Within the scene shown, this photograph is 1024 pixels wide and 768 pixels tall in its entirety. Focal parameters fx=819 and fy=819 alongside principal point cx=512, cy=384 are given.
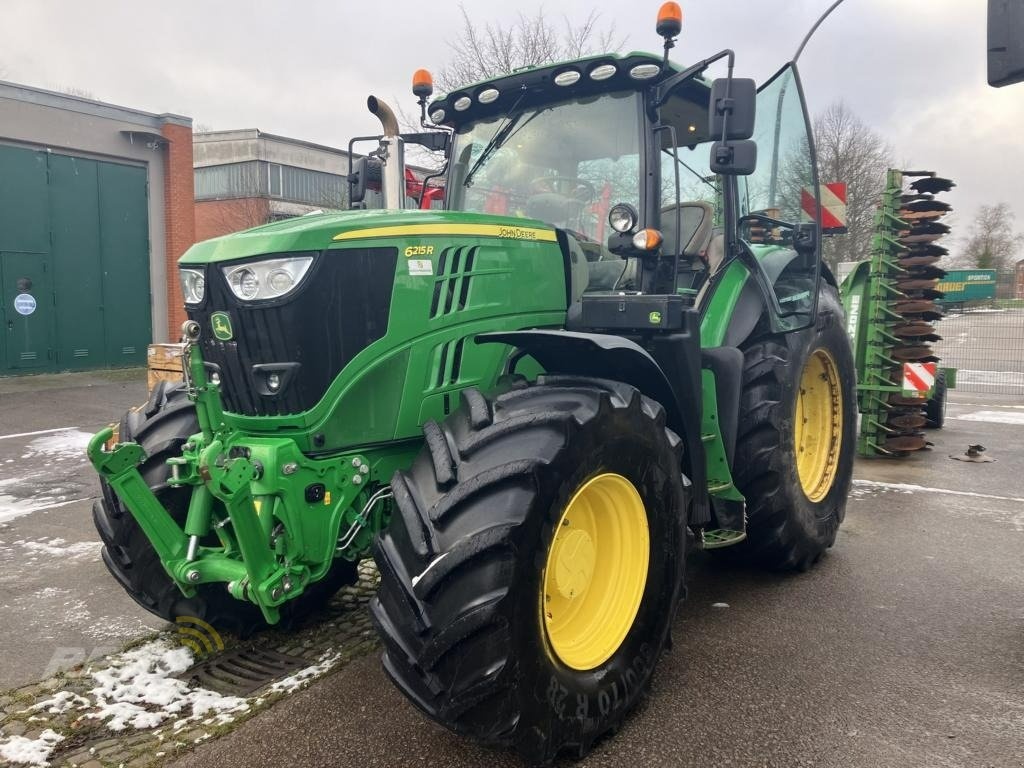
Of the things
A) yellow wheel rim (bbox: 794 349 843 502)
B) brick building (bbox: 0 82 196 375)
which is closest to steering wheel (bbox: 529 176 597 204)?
yellow wheel rim (bbox: 794 349 843 502)

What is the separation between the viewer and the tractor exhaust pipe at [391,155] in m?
3.92

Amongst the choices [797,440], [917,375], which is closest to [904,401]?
[917,375]

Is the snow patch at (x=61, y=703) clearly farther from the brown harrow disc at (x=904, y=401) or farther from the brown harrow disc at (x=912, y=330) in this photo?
the brown harrow disc at (x=912, y=330)

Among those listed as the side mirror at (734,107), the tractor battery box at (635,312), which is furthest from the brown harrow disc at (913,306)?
the tractor battery box at (635,312)

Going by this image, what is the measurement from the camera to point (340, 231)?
2852mm

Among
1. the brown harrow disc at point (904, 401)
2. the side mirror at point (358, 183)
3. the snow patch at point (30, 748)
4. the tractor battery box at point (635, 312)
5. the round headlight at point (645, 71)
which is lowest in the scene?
the snow patch at point (30, 748)

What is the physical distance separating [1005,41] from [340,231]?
7.92ft

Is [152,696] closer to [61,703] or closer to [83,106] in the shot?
[61,703]

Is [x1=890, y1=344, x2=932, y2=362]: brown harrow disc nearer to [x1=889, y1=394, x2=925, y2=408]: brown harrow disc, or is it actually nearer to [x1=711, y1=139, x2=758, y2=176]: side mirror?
[x1=889, y1=394, x2=925, y2=408]: brown harrow disc

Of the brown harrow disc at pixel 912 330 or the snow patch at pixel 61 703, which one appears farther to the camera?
the brown harrow disc at pixel 912 330

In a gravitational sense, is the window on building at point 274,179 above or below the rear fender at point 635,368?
above

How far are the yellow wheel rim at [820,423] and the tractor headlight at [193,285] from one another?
338 centimetres

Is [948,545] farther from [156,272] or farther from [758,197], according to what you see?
[156,272]

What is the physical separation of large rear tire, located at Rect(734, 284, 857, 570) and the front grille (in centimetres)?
210
